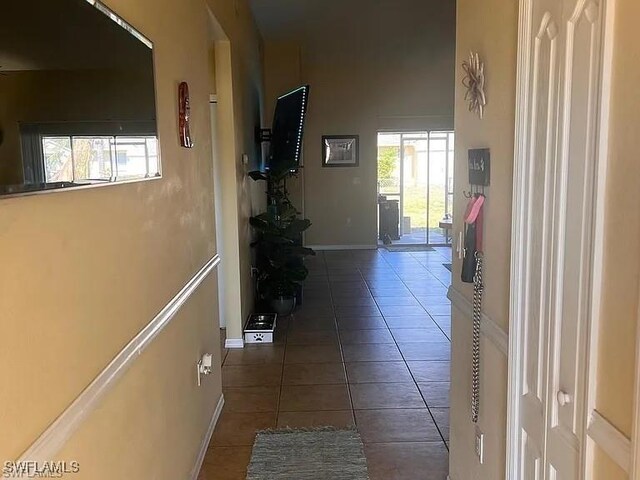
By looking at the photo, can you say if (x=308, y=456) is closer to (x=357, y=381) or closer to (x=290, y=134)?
(x=357, y=381)

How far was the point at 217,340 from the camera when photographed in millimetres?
3309

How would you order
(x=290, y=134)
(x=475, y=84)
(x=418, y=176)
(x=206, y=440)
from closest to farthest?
(x=475, y=84)
(x=206, y=440)
(x=290, y=134)
(x=418, y=176)

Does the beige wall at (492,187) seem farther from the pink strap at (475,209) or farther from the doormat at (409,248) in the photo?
the doormat at (409,248)

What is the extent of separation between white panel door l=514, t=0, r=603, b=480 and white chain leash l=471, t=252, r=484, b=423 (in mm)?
354

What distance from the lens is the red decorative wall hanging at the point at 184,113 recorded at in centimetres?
238

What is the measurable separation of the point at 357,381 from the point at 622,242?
2.79 m

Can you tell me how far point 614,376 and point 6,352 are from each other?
111cm

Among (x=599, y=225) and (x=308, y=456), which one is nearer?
(x=599, y=225)

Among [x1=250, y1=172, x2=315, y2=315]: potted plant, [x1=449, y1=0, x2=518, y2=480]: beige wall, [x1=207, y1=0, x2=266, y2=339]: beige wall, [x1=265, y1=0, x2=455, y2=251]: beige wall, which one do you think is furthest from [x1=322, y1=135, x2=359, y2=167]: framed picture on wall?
[x1=449, y1=0, x2=518, y2=480]: beige wall

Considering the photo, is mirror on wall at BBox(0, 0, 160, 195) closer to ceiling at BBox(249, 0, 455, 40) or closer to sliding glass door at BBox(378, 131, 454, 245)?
ceiling at BBox(249, 0, 455, 40)

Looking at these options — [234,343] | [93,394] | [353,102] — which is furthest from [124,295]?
[353,102]

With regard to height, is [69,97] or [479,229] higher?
[69,97]

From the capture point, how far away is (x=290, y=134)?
519cm

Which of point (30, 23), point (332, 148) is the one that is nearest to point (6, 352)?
point (30, 23)
